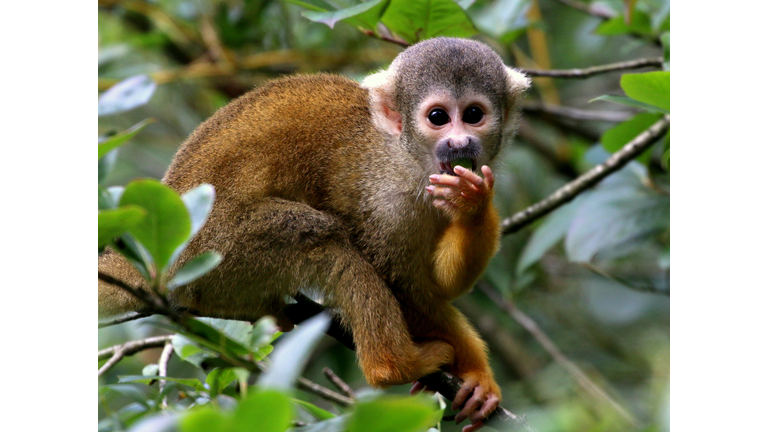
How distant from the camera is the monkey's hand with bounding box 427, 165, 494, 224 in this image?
204 cm

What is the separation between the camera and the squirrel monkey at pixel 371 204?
2.17 m

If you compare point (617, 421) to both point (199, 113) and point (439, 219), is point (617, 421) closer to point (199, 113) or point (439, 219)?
point (439, 219)

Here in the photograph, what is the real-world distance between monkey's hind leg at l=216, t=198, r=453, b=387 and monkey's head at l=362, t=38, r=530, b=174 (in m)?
0.46

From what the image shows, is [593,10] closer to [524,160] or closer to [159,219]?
[524,160]

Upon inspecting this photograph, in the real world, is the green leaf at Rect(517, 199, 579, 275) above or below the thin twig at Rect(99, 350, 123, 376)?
above

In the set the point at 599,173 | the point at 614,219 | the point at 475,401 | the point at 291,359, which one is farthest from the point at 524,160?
the point at 291,359

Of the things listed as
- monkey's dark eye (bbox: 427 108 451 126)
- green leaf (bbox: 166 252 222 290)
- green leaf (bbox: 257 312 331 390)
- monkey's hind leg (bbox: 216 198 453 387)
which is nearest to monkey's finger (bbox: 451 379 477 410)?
monkey's hind leg (bbox: 216 198 453 387)

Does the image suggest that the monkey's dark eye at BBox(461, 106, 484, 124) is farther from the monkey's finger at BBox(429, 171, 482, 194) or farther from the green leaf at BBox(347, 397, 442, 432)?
the green leaf at BBox(347, 397, 442, 432)

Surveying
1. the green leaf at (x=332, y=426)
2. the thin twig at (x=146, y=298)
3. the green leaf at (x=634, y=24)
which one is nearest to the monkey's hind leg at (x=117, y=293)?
the thin twig at (x=146, y=298)

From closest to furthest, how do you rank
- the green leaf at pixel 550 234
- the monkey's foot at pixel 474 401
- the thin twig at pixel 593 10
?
the monkey's foot at pixel 474 401 < the green leaf at pixel 550 234 < the thin twig at pixel 593 10

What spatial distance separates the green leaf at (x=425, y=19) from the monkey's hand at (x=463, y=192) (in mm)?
672

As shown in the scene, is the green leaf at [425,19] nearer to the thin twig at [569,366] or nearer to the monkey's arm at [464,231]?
the monkey's arm at [464,231]
